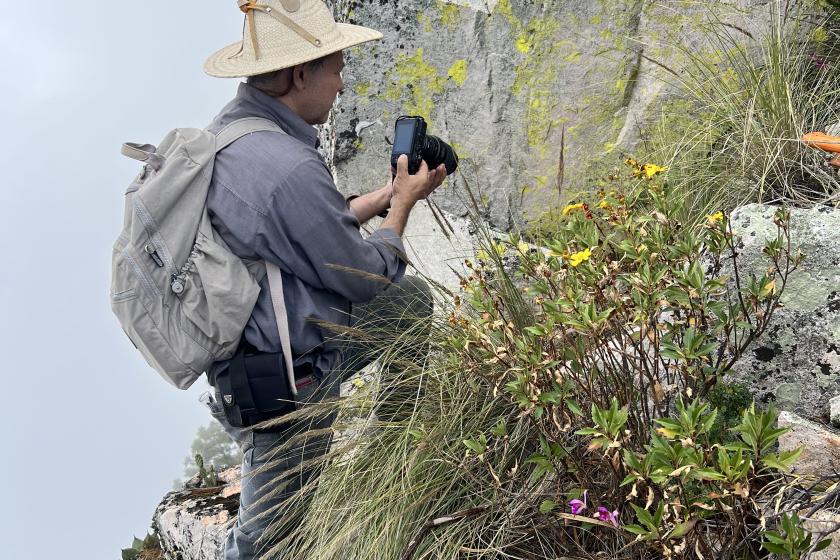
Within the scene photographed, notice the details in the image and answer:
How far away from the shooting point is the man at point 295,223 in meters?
3.10

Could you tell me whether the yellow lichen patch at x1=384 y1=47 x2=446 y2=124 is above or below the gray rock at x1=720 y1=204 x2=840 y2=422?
above

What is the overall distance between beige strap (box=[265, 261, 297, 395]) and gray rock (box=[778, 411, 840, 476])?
1551mm

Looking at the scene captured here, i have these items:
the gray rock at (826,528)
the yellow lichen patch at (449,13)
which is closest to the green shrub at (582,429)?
the gray rock at (826,528)

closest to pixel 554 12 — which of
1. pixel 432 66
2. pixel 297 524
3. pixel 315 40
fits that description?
pixel 432 66

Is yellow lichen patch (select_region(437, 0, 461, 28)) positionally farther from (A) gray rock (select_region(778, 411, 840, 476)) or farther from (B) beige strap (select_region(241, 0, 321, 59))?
(A) gray rock (select_region(778, 411, 840, 476))

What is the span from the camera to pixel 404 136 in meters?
3.62

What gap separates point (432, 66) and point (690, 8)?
1342 millimetres

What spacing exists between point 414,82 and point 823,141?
1961mm

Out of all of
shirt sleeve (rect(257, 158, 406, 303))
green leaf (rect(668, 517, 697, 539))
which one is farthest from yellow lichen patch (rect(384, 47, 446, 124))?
green leaf (rect(668, 517, 697, 539))

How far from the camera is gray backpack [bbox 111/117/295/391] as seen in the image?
305 cm

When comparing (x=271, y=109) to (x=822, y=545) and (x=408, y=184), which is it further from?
(x=822, y=545)

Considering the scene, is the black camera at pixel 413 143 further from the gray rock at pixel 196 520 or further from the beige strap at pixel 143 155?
the gray rock at pixel 196 520

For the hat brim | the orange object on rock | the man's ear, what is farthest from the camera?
the orange object on rock

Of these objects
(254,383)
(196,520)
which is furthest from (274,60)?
(196,520)
